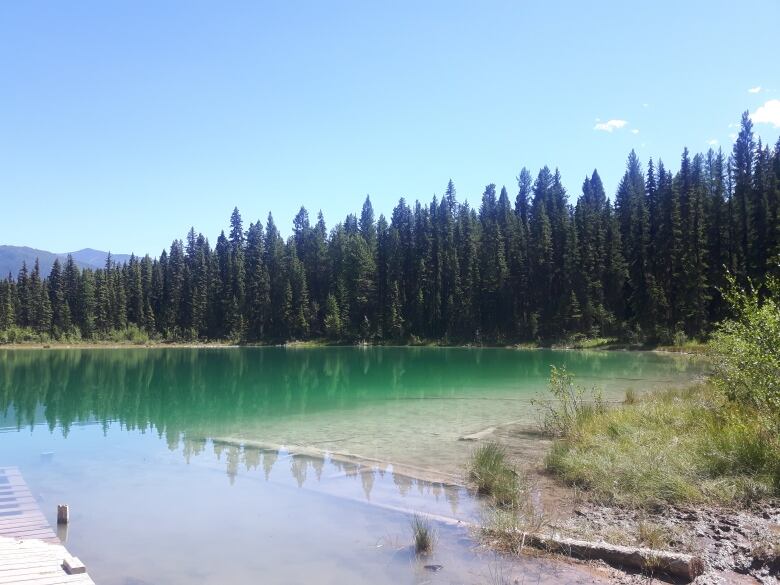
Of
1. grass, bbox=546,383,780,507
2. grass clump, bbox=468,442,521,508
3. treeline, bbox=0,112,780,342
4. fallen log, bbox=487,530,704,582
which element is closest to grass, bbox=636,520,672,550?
fallen log, bbox=487,530,704,582

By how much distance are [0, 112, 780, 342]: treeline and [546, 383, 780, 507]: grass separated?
56.2 meters

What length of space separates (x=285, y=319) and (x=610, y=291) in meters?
53.2

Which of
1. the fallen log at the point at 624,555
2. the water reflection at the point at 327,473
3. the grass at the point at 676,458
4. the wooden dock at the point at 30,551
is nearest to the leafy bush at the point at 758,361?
the grass at the point at 676,458

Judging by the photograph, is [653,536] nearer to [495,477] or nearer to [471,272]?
[495,477]

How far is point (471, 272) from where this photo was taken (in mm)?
93625

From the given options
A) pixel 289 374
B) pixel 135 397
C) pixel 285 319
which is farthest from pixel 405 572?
pixel 285 319

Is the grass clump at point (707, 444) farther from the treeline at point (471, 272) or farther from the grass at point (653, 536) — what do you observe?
the treeline at point (471, 272)

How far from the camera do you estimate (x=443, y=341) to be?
→ 9000 cm

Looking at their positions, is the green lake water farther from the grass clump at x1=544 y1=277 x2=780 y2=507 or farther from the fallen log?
A: the grass clump at x1=544 y1=277 x2=780 y2=507

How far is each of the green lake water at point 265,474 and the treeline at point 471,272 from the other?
45726mm

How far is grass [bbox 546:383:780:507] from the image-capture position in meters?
9.41

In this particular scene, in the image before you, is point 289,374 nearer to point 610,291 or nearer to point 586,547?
point 586,547

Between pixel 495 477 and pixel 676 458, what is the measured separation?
11.0 feet

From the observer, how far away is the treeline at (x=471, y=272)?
70.6m
